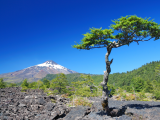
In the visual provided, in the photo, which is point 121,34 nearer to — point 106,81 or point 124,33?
point 124,33

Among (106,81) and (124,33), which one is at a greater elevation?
(124,33)

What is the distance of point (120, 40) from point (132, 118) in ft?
23.2

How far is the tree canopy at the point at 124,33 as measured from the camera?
891 centimetres

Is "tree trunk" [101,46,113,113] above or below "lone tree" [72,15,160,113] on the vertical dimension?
below

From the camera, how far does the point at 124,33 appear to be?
10.1m

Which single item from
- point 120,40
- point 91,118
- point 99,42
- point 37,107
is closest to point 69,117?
point 91,118

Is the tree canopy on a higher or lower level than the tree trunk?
higher

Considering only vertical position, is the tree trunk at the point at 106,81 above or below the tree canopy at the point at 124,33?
below

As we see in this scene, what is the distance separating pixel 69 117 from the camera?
11.2 meters

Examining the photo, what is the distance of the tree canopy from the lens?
351 inches

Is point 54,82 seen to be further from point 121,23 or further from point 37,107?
point 121,23

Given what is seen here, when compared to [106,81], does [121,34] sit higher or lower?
higher

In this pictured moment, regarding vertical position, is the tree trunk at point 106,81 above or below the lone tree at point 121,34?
below

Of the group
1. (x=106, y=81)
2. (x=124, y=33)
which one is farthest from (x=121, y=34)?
(x=106, y=81)
